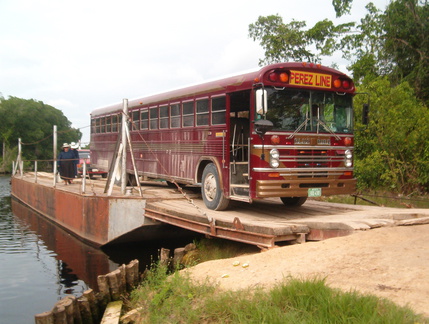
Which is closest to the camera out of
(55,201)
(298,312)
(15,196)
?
(298,312)

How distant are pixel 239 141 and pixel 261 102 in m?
2.41

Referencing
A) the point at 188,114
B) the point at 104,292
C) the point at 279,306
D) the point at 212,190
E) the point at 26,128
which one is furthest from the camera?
the point at 26,128

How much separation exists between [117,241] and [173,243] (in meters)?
1.59

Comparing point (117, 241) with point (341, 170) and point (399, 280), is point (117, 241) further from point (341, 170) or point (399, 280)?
point (399, 280)

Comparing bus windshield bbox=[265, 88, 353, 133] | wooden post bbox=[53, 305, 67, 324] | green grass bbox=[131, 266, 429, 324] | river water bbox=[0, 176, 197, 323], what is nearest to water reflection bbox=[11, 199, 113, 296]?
river water bbox=[0, 176, 197, 323]

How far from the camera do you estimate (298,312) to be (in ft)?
16.9

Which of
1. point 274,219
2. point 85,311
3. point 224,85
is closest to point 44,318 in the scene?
point 85,311

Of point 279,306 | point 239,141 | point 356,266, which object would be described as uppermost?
point 239,141

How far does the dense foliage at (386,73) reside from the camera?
19703mm

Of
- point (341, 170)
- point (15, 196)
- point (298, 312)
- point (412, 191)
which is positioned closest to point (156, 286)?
point (298, 312)

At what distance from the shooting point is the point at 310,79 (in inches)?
380

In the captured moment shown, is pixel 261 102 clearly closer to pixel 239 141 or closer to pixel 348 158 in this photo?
pixel 239 141

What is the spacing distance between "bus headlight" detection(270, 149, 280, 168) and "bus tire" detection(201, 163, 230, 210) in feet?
5.22

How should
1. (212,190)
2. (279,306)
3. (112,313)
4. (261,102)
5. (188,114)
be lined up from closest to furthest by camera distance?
(279,306) → (112,313) → (261,102) → (212,190) → (188,114)
